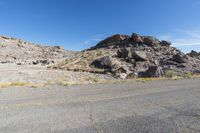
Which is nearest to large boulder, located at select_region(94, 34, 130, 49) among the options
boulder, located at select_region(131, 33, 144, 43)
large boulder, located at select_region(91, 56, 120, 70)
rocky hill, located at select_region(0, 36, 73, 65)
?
boulder, located at select_region(131, 33, 144, 43)

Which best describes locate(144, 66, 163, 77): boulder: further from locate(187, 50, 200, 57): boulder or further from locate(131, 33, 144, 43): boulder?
locate(131, 33, 144, 43): boulder

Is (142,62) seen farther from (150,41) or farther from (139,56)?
(150,41)

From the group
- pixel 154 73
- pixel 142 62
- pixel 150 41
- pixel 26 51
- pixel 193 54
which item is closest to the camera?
pixel 154 73

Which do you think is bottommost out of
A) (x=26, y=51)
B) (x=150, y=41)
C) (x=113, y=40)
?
(x=150, y=41)

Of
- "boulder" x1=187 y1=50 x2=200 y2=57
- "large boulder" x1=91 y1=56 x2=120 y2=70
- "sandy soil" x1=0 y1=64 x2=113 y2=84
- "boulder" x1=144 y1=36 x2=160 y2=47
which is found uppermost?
"boulder" x1=144 y1=36 x2=160 y2=47

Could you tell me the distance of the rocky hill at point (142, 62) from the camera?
3636 cm

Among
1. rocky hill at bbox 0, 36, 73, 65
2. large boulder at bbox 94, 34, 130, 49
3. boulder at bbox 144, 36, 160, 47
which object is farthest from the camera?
rocky hill at bbox 0, 36, 73, 65

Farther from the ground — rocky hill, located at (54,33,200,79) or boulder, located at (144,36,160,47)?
boulder, located at (144,36,160,47)

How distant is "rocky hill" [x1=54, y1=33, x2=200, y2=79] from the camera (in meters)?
36.4

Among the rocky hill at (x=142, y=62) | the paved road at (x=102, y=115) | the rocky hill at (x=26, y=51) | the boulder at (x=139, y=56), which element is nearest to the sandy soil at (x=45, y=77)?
the rocky hill at (x=142, y=62)

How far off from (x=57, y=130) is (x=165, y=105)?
544cm

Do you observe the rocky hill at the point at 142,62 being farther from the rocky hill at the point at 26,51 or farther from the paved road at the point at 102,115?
the rocky hill at the point at 26,51

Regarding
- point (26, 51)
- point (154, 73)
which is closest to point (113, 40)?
point (154, 73)

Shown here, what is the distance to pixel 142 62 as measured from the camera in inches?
1762
